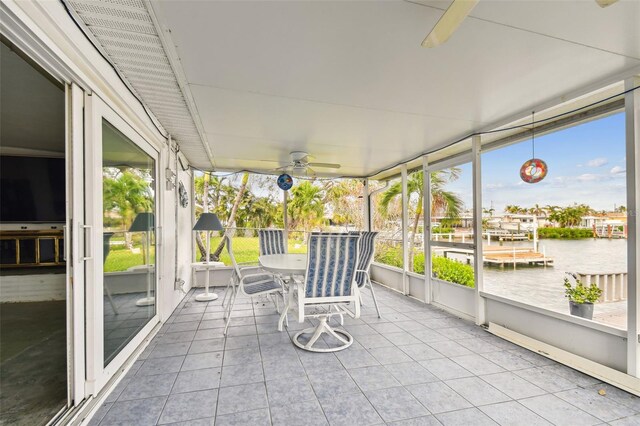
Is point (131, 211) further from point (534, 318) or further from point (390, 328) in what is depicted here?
point (534, 318)

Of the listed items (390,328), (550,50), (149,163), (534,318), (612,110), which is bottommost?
(390,328)

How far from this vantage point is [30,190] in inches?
154

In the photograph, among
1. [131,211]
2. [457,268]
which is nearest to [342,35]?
[131,211]

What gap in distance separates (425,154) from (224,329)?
150 inches

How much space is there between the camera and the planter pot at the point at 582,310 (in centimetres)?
247

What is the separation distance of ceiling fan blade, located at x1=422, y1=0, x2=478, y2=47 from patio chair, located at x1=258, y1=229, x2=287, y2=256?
3.61 m

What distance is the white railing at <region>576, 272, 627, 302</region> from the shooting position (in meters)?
2.35

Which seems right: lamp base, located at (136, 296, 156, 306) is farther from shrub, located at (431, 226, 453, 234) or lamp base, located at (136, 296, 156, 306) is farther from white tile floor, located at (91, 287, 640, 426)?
shrub, located at (431, 226, 453, 234)

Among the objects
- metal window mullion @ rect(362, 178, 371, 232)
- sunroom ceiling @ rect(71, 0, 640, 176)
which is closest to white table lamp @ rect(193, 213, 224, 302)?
sunroom ceiling @ rect(71, 0, 640, 176)

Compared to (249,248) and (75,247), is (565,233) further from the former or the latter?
(249,248)

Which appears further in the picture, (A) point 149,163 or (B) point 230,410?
(A) point 149,163

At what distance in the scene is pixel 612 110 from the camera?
243 cm

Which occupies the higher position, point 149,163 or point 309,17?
point 309,17

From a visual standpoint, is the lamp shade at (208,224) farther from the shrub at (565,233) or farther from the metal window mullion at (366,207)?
the shrub at (565,233)
